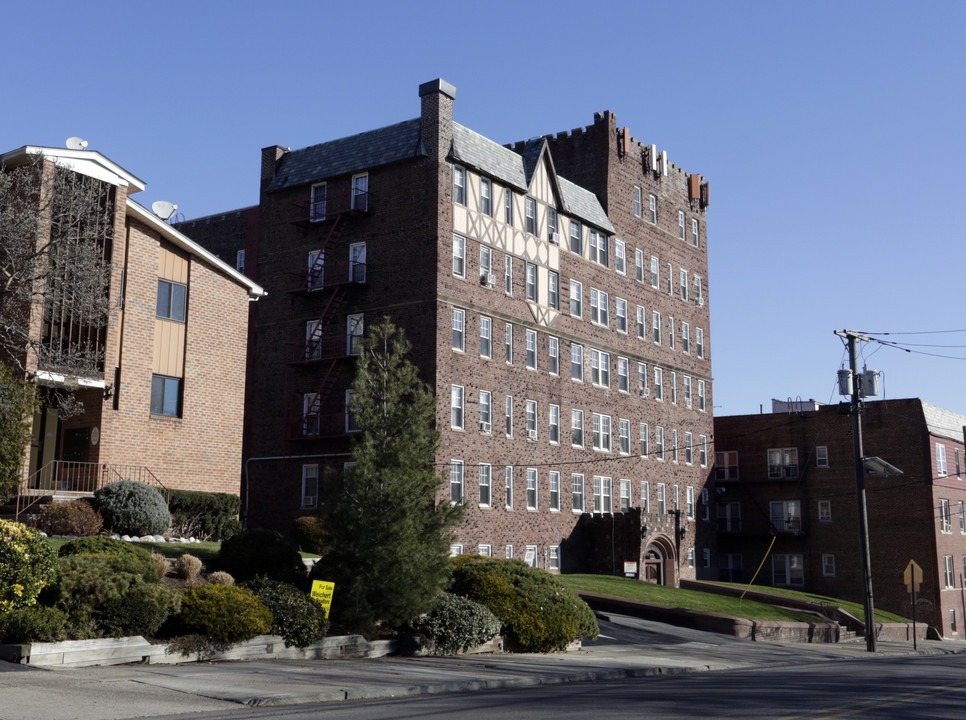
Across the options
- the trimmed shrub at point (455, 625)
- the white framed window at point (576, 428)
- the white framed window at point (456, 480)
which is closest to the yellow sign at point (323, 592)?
the trimmed shrub at point (455, 625)

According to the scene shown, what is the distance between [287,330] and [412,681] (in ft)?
104

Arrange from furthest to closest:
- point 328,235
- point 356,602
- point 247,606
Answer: point 328,235, point 356,602, point 247,606

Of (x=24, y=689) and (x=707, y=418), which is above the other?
(x=707, y=418)

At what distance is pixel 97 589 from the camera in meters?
18.0

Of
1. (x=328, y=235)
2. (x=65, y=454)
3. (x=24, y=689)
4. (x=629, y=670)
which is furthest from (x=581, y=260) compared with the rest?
(x=24, y=689)

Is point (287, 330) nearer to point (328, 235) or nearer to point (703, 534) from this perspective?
point (328, 235)

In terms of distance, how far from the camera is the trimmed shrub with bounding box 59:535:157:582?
63.4 ft

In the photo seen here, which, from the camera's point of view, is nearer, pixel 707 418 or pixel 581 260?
pixel 581 260

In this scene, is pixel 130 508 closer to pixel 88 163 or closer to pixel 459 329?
pixel 88 163

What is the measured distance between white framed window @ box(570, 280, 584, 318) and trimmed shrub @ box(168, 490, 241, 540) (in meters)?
22.2

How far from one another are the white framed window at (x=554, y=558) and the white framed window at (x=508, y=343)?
8.84 m

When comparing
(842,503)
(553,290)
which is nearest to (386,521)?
(553,290)

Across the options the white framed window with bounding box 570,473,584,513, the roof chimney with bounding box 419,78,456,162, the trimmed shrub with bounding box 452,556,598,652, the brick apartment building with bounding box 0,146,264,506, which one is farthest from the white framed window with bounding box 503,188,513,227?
the trimmed shrub with bounding box 452,556,598,652

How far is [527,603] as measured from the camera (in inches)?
992
